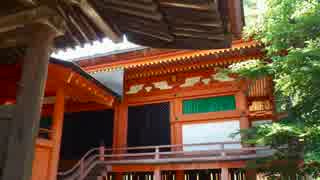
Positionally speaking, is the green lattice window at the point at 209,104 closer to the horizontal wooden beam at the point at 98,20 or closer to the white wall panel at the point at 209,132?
the white wall panel at the point at 209,132

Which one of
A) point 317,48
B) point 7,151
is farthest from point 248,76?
point 7,151

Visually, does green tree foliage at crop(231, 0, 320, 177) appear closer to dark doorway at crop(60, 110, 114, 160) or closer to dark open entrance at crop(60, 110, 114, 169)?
dark open entrance at crop(60, 110, 114, 169)

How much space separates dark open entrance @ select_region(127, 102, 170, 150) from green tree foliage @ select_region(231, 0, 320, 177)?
4187mm

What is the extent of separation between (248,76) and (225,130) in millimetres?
2654

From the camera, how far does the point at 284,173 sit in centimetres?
802

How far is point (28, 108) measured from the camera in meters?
2.26

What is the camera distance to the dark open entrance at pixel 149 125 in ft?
40.2

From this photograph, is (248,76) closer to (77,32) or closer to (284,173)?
(284,173)

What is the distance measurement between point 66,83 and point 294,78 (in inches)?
A: 204

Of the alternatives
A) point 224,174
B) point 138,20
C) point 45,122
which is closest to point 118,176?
point 45,122

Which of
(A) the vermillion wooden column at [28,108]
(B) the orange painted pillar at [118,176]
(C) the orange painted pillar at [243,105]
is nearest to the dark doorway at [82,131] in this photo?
(B) the orange painted pillar at [118,176]

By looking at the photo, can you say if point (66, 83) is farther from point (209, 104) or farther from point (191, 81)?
point (209, 104)

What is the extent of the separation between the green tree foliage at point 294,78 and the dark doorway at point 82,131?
6.83 metres

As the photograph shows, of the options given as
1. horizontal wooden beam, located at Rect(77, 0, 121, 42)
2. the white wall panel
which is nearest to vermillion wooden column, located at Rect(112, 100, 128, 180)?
the white wall panel
